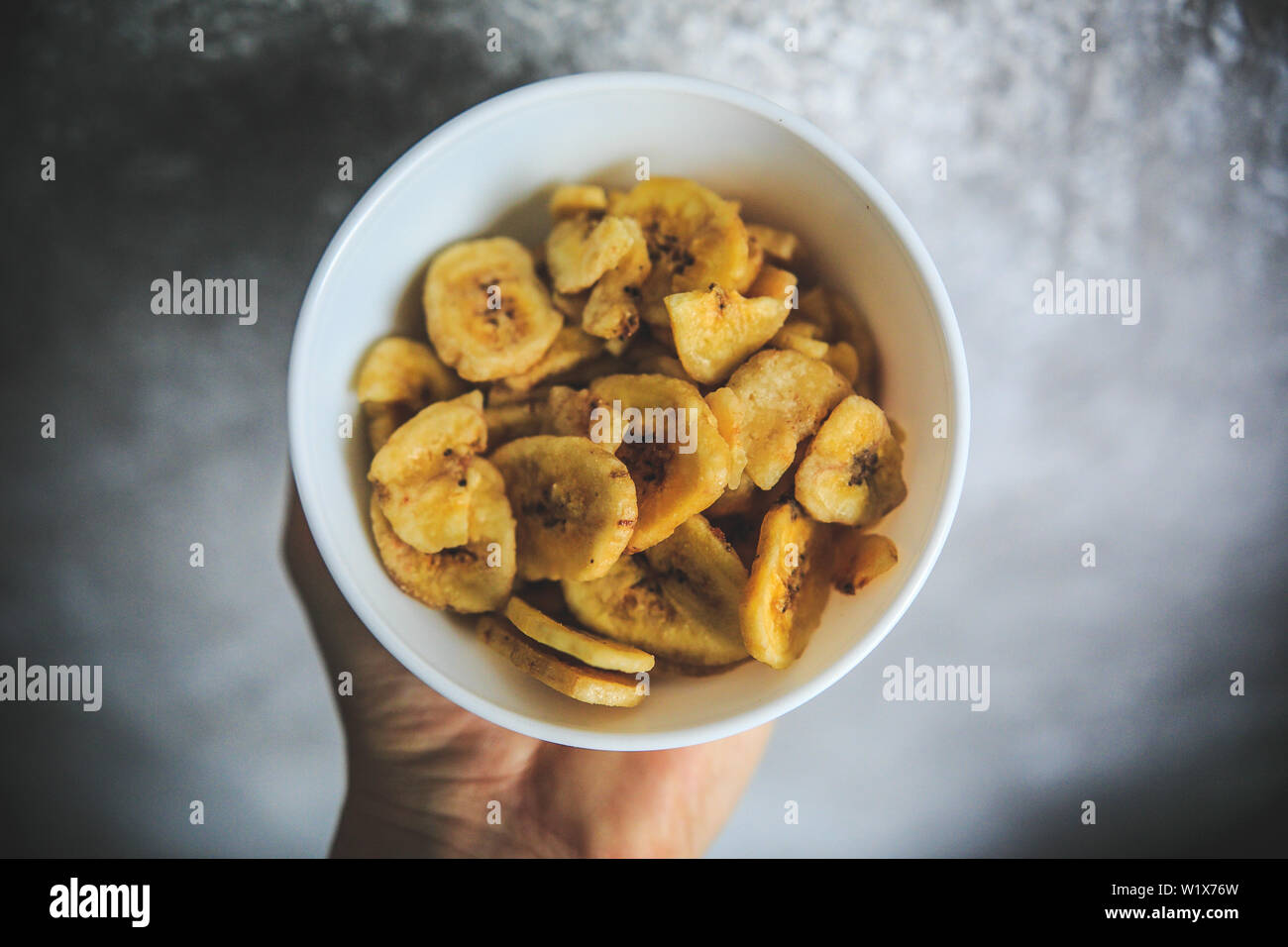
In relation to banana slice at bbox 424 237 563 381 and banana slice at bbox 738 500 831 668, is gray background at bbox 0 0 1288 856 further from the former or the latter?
banana slice at bbox 738 500 831 668

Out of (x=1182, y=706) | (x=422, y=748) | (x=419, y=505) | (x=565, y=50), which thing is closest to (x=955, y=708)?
(x=1182, y=706)

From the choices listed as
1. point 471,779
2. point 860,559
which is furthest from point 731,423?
point 471,779

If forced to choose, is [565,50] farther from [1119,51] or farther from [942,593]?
[942,593]

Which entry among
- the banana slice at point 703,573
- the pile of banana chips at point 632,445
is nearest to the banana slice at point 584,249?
the pile of banana chips at point 632,445

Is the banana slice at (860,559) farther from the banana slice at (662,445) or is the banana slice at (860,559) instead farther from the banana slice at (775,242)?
the banana slice at (775,242)

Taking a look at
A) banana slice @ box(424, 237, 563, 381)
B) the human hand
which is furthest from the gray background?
banana slice @ box(424, 237, 563, 381)
